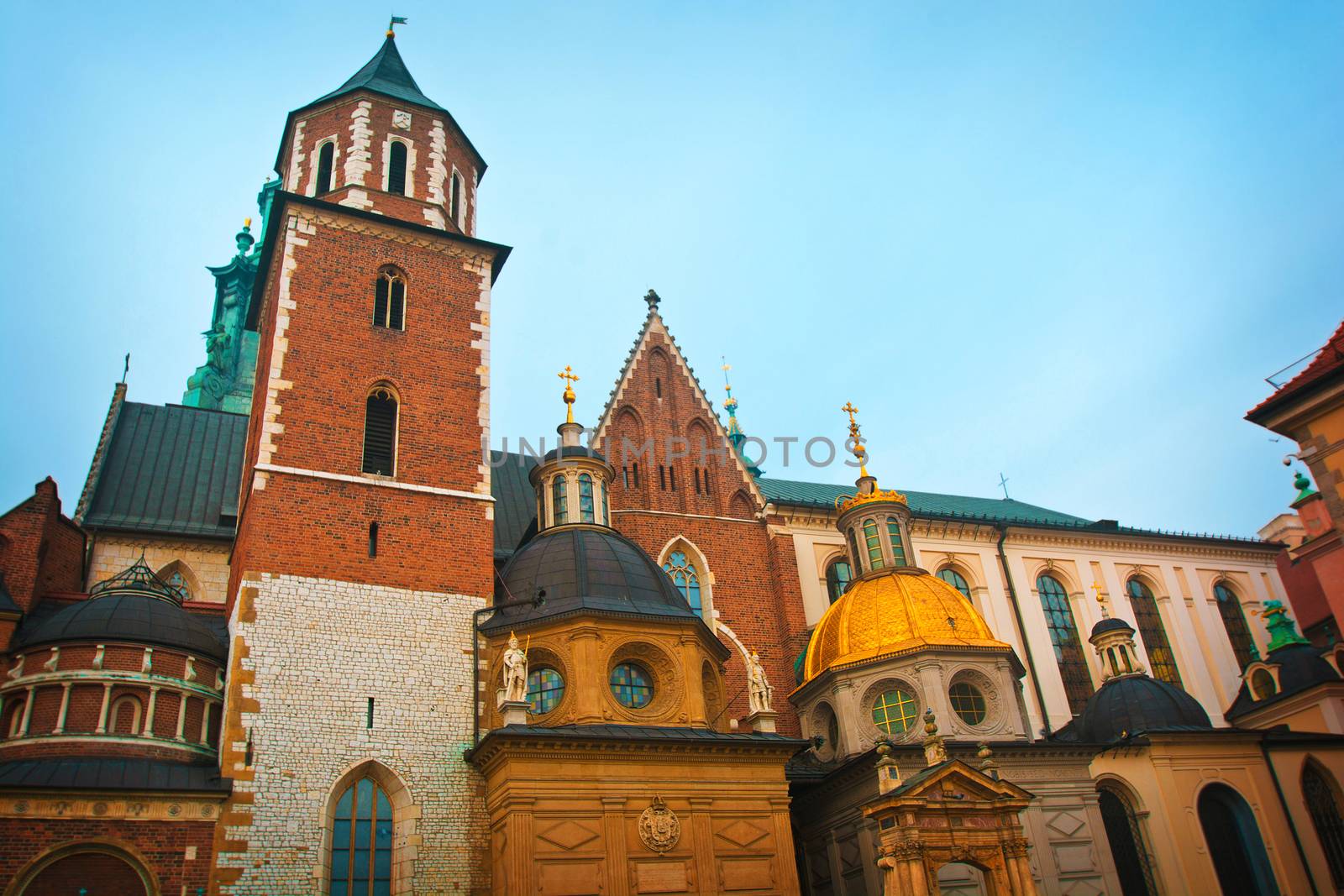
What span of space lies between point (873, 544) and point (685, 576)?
5.02 meters

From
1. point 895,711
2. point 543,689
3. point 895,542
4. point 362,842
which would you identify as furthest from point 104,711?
point 895,542

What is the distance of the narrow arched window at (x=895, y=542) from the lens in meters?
28.4

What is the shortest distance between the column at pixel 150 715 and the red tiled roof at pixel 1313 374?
725 inches

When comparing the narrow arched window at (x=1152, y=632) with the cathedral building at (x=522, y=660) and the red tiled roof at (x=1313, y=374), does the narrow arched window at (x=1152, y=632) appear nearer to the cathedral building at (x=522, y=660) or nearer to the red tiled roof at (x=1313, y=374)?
the cathedral building at (x=522, y=660)

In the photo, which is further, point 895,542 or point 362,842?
point 895,542

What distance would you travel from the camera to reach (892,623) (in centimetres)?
2544

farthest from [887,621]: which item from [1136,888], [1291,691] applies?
[1291,691]

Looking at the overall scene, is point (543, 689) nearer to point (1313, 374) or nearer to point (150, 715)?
point (150, 715)

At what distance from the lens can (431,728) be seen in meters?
20.0

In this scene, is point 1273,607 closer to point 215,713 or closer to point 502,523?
point 502,523

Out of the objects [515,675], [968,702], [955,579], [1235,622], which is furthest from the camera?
[1235,622]

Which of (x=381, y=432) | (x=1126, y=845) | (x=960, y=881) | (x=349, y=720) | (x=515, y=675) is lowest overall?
(x=960, y=881)

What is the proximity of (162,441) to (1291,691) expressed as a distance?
1214 inches

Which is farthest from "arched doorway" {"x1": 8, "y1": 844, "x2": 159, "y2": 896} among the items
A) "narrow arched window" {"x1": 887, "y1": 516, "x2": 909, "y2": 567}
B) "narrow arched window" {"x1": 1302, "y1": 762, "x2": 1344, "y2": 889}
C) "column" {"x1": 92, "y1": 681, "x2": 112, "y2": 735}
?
"narrow arched window" {"x1": 1302, "y1": 762, "x2": 1344, "y2": 889}
